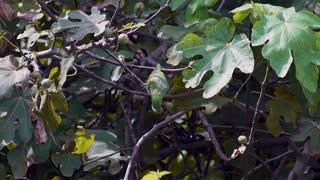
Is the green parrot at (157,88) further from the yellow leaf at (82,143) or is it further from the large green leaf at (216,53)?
the yellow leaf at (82,143)

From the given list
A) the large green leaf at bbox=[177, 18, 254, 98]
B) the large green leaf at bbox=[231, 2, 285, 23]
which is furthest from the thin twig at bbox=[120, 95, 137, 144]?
the large green leaf at bbox=[231, 2, 285, 23]

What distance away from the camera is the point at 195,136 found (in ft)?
7.16

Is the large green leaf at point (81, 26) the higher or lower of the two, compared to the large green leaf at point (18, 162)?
higher

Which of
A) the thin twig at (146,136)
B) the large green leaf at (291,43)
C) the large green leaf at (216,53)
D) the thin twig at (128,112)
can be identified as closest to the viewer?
the large green leaf at (291,43)

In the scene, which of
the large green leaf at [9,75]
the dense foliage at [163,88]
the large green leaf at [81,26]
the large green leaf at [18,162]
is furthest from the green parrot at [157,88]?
the large green leaf at [18,162]

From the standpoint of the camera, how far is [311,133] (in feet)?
5.96

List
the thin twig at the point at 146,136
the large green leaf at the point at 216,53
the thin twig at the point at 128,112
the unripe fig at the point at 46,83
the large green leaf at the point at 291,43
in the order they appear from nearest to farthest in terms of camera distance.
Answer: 1. the large green leaf at the point at 291,43
2. the large green leaf at the point at 216,53
3. the unripe fig at the point at 46,83
4. the thin twig at the point at 146,136
5. the thin twig at the point at 128,112

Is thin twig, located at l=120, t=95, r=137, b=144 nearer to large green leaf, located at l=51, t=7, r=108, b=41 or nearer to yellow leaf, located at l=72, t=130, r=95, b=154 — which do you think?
yellow leaf, located at l=72, t=130, r=95, b=154

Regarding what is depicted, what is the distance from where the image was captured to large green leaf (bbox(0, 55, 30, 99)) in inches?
67.9

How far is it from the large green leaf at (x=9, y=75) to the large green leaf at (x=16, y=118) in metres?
0.03

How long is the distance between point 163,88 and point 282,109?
334 mm

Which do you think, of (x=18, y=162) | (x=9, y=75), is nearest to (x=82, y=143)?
(x=18, y=162)

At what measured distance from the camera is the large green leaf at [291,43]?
Answer: 1.50 meters

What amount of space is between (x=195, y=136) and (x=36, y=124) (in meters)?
0.53
